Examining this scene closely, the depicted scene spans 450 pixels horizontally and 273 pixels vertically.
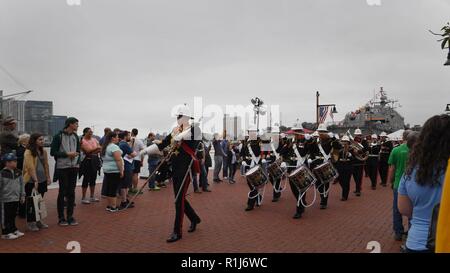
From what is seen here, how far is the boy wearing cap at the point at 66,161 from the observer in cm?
647

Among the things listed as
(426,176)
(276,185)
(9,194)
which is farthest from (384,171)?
(9,194)

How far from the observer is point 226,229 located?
636 cm

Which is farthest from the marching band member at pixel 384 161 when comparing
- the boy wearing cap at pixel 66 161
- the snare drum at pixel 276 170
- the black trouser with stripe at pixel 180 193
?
the boy wearing cap at pixel 66 161

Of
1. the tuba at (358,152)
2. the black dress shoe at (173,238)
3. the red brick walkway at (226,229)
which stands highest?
the tuba at (358,152)

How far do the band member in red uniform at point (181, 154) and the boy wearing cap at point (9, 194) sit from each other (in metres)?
2.23

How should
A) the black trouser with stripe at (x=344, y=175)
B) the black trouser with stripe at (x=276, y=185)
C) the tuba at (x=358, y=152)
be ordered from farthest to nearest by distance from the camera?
1. the tuba at (x=358, y=152)
2. the black trouser with stripe at (x=344, y=175)
3. the black trouser with stripe at (x=276, y=185)

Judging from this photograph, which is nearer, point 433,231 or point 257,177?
point 433,231

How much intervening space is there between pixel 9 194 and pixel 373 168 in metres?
11.6

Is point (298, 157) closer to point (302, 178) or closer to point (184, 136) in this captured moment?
point (302, 178)

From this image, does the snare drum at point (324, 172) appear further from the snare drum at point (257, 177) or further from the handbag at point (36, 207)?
the handbag at point (36, 207)

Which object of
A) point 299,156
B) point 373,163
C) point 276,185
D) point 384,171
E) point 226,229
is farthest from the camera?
point 384,171

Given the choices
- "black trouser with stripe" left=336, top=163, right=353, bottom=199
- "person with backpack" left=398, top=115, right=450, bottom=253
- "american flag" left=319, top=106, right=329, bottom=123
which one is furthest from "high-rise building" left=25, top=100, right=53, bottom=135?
"person with backpack" left=398, top=115, right=450, bottom=253
